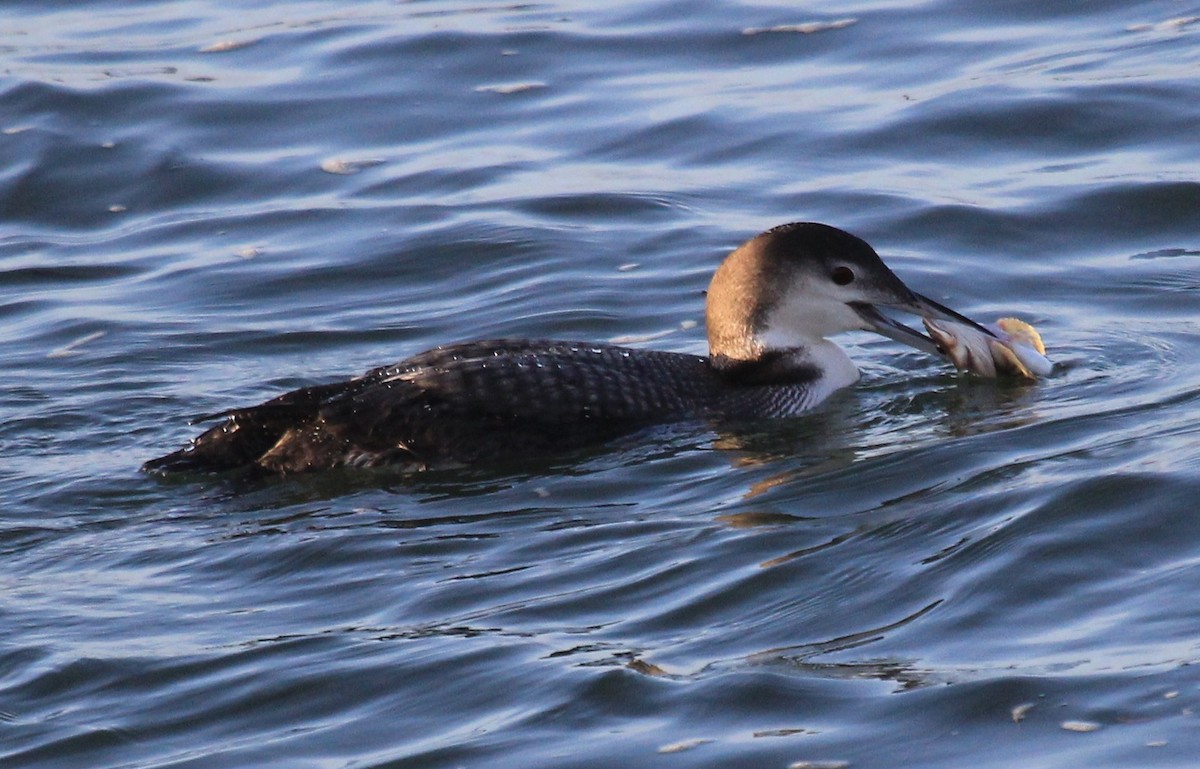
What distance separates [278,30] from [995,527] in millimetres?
9516

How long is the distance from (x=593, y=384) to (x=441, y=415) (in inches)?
21.9

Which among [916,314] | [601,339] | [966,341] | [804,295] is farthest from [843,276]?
[601,339]

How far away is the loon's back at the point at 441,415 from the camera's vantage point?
287 inches

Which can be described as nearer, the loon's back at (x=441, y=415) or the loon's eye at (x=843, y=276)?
the loon's back at (x=441, y=415)

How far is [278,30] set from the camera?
14.6 meters

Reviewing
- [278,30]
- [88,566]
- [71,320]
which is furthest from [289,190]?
[88,566]

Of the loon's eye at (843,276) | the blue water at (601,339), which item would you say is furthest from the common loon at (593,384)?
the blue water at (601,339)

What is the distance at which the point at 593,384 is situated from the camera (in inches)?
297

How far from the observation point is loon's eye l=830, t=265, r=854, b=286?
799 cm

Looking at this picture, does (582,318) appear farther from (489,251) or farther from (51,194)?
(51,194)

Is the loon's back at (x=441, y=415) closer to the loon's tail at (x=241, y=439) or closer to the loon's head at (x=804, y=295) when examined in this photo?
the loon's tail at (x=241, y=439)

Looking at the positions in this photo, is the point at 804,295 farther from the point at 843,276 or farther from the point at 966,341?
the point at 966,341

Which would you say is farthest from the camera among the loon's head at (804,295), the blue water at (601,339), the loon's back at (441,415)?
the loon's head at (804,295)

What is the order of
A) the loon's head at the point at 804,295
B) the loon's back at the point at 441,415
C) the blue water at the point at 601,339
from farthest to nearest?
the loon's head at the point at 804,295 < the loon's back at the point at 441,415 < the blue water at the point at 601,339
